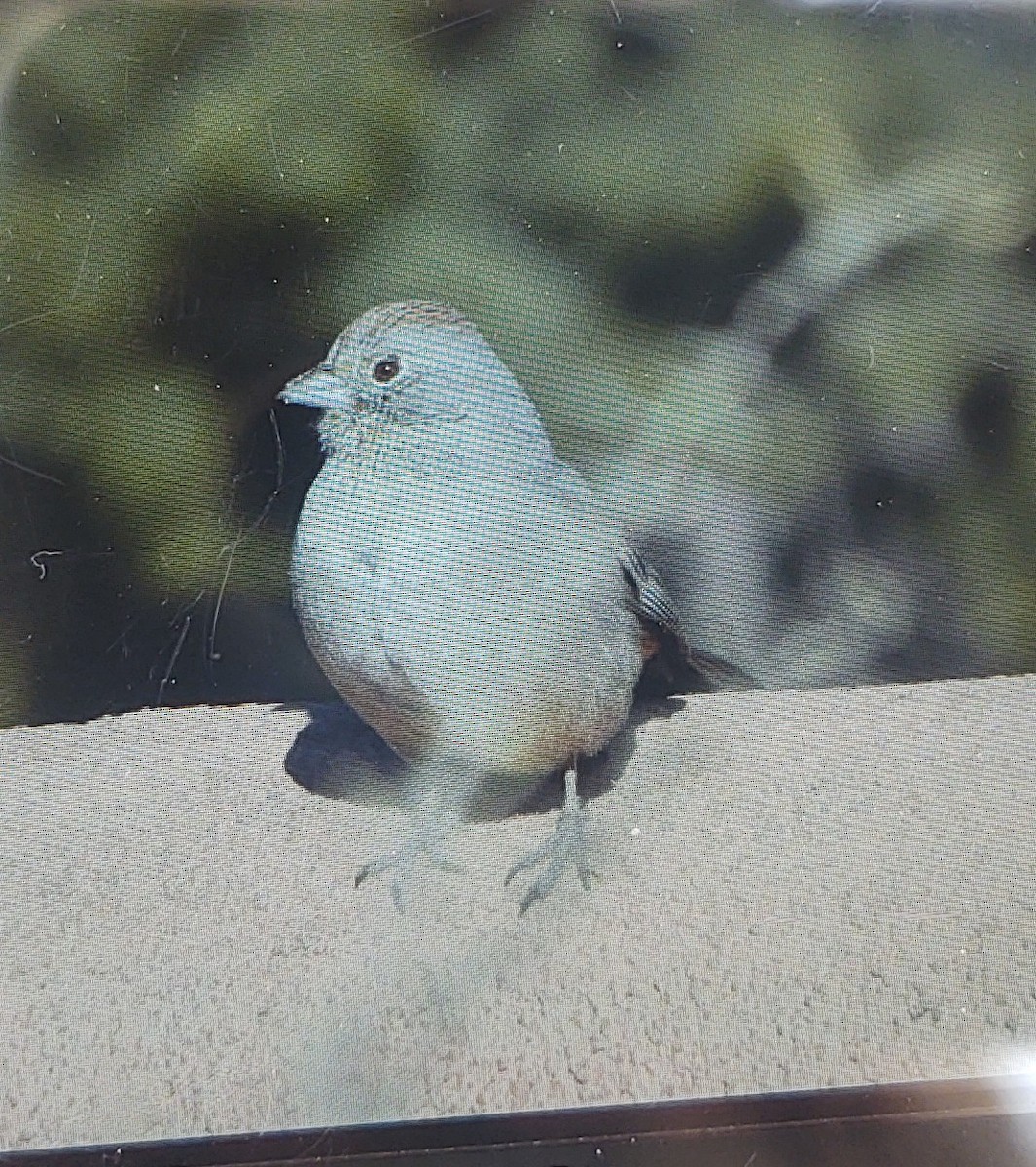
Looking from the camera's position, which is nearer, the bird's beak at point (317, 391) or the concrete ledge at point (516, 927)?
the concrete ledge at point (516, 927)

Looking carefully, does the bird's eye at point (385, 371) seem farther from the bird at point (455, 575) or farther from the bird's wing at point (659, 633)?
the bird's wing at point (659, 633)

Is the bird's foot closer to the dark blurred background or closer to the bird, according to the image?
the bird

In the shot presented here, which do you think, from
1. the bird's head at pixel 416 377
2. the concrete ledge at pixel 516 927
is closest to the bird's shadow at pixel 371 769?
the concrete ledge at pixel 516 927

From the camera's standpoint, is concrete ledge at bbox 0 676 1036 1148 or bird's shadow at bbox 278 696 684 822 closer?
concrete ledge at bbox 0 676 1036 1148

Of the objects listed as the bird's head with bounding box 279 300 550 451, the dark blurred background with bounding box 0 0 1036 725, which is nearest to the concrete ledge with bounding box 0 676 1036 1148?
the dark blurred background with bounding box 0 0 1036 725

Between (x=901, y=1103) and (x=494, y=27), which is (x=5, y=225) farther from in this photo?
(x=901, y=1103)

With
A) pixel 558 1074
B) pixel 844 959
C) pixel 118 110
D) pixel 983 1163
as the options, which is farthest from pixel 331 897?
pixel 118 110
